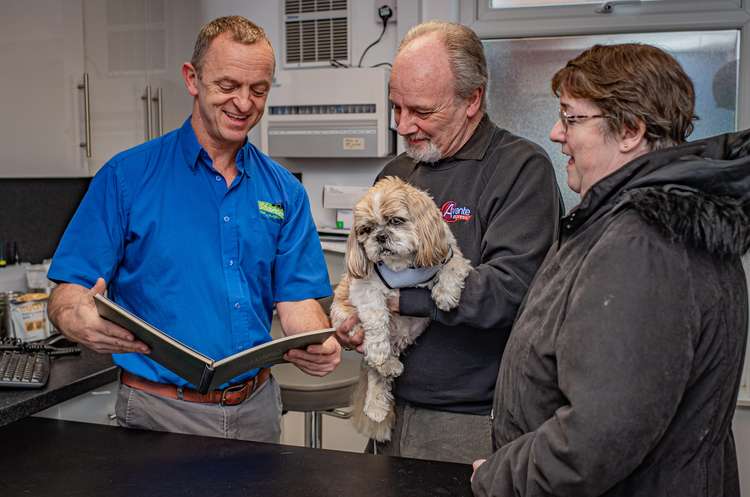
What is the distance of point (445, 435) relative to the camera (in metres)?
1.74

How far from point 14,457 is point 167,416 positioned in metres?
0.38

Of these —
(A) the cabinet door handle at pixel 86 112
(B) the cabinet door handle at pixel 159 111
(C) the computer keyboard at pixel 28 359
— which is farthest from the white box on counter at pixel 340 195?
(C) the computer keyboard at pixel 28 359

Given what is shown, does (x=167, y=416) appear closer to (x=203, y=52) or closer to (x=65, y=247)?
(x=65, y=247)

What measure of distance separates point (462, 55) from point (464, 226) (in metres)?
0.43

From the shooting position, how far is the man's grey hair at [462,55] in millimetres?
1784

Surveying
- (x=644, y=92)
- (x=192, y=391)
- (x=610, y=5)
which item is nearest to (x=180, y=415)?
(x=192, y=391)

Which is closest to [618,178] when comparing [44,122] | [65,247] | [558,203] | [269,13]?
[558,203]

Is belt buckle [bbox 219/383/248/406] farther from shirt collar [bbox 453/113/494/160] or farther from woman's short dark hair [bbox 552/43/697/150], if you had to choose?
woman's short dark hair [bbox 552/43/697/150]

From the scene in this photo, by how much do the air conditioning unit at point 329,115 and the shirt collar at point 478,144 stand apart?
1508 mm

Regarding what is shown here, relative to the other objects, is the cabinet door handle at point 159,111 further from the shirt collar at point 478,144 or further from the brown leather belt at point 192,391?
the shirt collar at point 478,144

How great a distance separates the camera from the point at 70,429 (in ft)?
5.28

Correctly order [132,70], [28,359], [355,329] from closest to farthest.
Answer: [355,329] → [28,359] → [132,70]

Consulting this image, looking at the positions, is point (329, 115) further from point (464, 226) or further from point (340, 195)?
point (464, 226)

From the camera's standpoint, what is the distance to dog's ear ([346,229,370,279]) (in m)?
1.82
